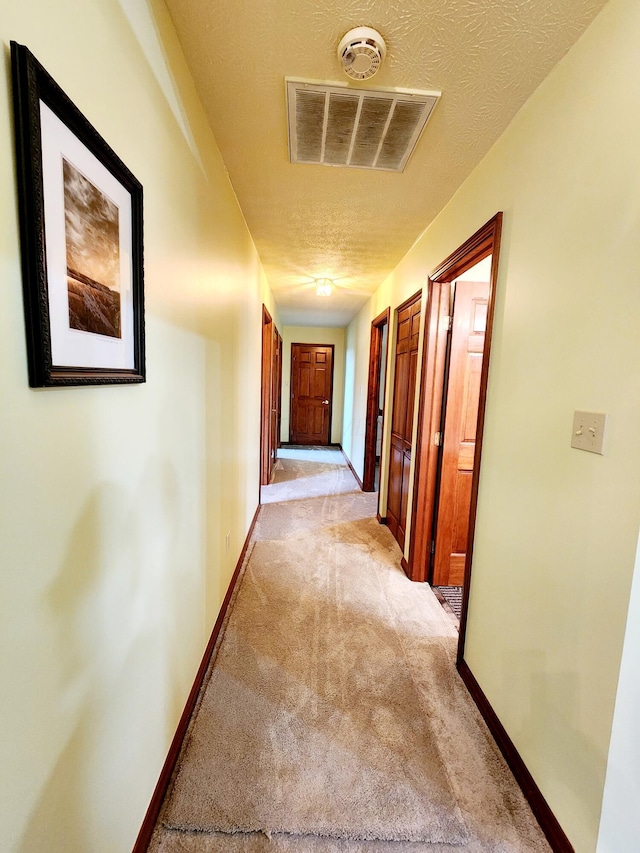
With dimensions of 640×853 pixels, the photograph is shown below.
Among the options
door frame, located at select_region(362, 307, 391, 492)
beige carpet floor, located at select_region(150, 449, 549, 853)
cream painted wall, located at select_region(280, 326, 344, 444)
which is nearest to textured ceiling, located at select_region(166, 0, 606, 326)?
door frame, located at select_region(362, 307, 391, 492)

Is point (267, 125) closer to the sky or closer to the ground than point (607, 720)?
closer to the sky

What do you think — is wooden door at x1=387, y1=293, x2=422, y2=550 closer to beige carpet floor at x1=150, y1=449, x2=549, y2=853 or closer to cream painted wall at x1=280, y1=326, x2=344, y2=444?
beige carpet floor at x1=150, y1=449, x2=549, y2=853

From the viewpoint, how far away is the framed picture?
1.82 feet

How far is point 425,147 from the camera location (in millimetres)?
1564

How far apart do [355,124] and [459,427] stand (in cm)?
167

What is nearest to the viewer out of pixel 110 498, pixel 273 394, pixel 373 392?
pixel 110 498

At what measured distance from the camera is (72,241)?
67cm

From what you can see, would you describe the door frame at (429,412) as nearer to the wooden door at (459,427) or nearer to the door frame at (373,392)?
the wooden door at (459,427)

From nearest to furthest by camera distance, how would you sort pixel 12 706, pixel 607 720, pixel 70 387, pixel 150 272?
pixel 12 706
pixel 70 387
pixel 607 720
pixel 150 272

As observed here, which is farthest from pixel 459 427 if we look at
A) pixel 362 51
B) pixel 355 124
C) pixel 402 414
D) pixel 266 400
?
pixel 266 400

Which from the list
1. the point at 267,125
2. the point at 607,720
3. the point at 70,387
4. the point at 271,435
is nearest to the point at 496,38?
the point at 267,125

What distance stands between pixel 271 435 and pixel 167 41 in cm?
405

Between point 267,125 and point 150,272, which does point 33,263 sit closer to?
point 150,272

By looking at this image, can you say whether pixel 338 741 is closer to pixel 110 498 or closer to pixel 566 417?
pixel 110 498
